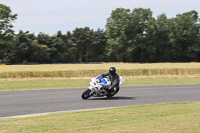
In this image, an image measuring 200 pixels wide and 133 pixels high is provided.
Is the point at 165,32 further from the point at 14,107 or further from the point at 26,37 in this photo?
the point at 14,107

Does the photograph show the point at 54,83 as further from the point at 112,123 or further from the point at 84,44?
the point at 84,44

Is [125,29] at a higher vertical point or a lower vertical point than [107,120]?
higher

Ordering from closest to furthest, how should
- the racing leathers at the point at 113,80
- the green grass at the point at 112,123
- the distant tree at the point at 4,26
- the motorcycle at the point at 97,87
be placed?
the green grass at the point at 112,123
the motorcycle at the point at 97,87
the racing leathers at the point at 113,80
the distant tree at the point at 4,26

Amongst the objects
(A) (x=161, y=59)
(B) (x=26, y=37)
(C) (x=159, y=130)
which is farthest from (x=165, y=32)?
(C) (x=159, y=130)

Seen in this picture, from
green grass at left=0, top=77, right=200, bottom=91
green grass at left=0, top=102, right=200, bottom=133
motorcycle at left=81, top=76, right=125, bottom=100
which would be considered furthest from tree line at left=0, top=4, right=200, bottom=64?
green grass at left=0, top=102, right=200, bottom=133

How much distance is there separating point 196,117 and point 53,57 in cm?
7518

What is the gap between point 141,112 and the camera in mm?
9547

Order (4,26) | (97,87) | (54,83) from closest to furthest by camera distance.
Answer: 1. (97,87)
2. (54,83)
3. (4,26)

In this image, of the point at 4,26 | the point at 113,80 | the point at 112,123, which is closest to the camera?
the point at 112,123

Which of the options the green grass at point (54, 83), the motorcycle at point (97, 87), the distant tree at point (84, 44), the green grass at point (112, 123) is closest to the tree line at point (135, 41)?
the distant tree at point (84, 44)

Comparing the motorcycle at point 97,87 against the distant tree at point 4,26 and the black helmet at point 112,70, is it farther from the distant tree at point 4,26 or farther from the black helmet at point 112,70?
the distant tree at point 4,26

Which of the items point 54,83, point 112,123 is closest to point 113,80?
point 112,123

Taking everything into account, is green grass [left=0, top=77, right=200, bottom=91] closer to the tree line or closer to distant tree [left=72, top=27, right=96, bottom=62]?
the tree line

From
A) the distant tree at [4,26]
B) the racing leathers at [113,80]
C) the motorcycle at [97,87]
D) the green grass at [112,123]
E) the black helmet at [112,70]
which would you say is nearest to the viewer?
the green grass at [112,123]
